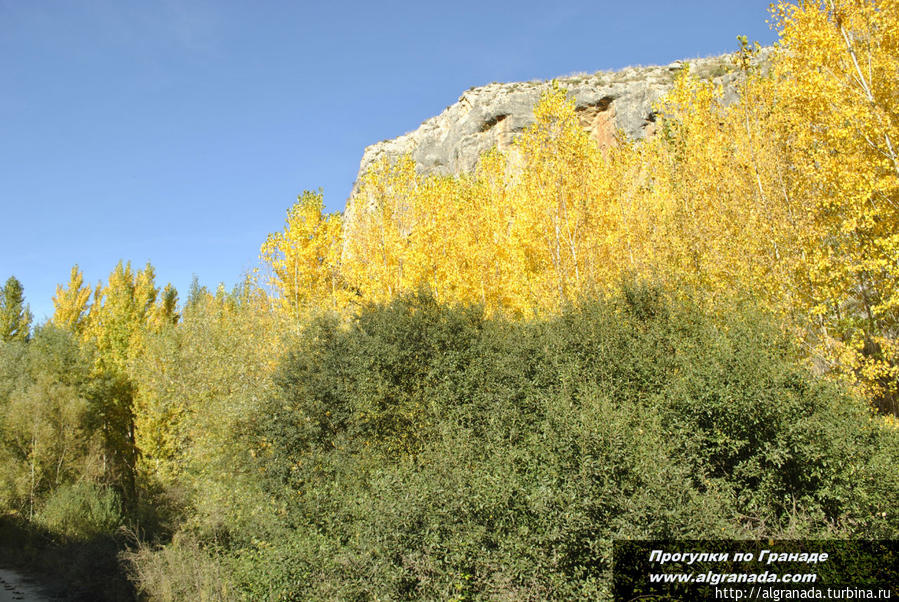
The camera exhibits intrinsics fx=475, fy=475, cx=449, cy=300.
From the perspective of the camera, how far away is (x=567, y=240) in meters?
17.6

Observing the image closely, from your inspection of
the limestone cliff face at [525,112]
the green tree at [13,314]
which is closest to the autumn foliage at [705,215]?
the limestone cliff face at [525,112]

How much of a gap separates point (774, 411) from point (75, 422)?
29.2m

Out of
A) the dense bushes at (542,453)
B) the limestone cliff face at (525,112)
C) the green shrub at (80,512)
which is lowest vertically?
the green shrub at (80,512)

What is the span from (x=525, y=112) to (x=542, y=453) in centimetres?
4769

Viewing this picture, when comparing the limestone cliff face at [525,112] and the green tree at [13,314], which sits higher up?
the limestone cliff face at [525,112]

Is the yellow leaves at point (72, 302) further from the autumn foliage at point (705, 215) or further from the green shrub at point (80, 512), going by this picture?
the autumn foliage at point (705, 215)

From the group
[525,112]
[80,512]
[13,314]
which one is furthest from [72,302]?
[525,112]

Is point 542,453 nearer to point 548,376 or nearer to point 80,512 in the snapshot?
point 548,376

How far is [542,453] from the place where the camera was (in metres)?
8.59

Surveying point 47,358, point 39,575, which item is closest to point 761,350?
point 39,575

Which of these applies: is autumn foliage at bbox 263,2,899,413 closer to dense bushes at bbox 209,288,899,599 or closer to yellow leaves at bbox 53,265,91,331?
dense bushes at bbox 209,288,899,599

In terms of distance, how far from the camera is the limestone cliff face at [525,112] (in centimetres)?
4459

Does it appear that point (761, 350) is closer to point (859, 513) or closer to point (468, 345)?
point (859, 513)

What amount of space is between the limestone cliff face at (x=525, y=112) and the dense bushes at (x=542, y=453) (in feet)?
113
